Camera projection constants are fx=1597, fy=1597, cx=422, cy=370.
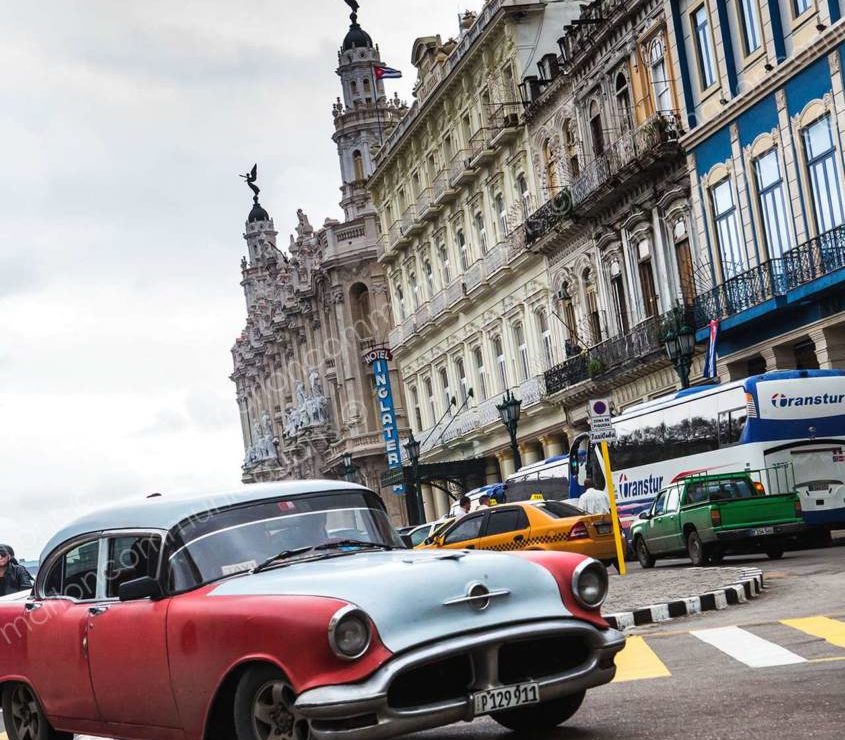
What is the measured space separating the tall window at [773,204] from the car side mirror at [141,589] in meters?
27.0

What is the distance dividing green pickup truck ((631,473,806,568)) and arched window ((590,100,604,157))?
20.4m

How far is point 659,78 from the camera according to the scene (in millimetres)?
40375

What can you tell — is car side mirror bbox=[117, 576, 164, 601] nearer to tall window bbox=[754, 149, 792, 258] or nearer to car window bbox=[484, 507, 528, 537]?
car window bbox=[484, 507, 528, 537]

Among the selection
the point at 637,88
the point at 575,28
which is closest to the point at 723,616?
the point at 637,88

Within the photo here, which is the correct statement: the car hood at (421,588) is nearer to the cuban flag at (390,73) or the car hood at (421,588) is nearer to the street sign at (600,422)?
the street sign at (600,422)

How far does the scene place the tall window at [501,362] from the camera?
5525cm

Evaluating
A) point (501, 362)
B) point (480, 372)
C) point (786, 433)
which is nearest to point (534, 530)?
point (786, 433)

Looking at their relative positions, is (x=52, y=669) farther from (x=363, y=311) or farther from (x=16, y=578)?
(x=363, y=311)

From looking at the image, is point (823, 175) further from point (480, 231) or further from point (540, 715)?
point (540, 715)

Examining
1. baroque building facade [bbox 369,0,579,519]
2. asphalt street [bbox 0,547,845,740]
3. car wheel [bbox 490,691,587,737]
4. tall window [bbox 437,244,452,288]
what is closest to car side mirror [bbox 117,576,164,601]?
asphalt street [bbox 0,547,845,740]

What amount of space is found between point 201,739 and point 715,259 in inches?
1235

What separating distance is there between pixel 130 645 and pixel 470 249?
4977 centimetres

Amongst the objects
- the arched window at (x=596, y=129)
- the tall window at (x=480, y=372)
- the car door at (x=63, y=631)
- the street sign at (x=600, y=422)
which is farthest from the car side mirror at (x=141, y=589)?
the tall window at (x=480, y=372)

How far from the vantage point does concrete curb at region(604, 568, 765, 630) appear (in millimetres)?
14969
